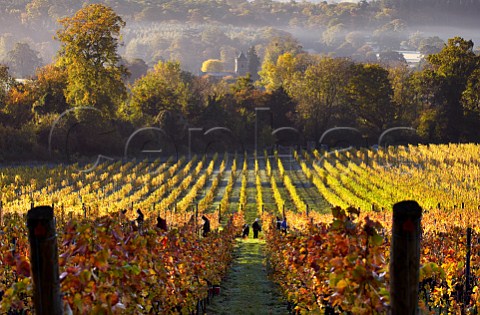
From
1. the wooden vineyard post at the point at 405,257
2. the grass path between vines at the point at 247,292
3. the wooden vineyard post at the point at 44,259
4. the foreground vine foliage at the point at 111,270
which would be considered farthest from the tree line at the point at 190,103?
the wooden vineyard post at the point at 405,257

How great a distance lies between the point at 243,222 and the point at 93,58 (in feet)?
90.3

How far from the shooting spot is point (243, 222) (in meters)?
23.4

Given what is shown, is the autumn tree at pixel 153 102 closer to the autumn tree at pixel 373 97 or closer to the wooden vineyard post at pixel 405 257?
the autumn tree at pixel 373 97

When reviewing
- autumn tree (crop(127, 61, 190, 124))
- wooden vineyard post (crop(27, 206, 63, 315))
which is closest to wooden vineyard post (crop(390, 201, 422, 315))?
wooden vineyard post (crop(27, 206, 63, 315))

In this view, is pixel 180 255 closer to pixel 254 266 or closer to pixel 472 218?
pixel 254 266

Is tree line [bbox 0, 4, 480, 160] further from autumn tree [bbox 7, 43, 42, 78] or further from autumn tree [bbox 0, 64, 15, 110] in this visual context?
autumn tree [bbox 7, 43, 42, 78]

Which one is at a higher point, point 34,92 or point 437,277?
point 34,92

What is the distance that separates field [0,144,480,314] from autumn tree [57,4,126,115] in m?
7.12

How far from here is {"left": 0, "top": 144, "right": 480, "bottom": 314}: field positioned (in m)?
4.66

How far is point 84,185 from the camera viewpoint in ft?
110

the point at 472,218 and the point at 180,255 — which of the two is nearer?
the point at 180,255

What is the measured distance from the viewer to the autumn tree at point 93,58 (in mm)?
45719

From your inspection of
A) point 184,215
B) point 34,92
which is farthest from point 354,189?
point 34,92

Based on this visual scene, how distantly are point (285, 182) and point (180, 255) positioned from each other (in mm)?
27302
